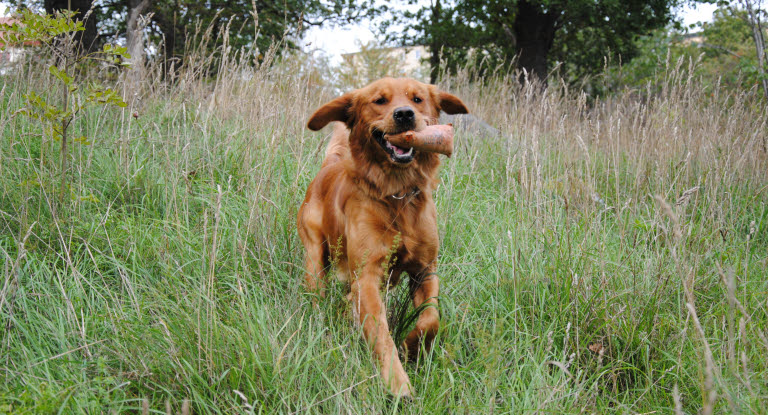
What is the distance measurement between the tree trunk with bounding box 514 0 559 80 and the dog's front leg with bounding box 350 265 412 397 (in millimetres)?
11742

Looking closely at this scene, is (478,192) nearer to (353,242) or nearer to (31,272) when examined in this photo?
(353,242)

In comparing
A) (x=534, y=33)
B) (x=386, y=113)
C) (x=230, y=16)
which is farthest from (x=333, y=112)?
(x=534, y=33)

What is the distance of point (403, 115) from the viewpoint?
2.49 m

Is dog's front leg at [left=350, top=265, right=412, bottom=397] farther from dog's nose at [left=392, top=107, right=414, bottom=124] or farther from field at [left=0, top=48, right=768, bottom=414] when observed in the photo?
dog's nose at [left=392, top=107, right=414, bottom=124]

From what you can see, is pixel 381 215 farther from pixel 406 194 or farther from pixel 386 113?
pixel 386 113

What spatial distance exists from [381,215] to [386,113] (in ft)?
1.66

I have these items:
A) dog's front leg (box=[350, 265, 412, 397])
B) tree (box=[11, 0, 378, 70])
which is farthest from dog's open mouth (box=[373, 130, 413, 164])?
tree (box=[11, 0, 378, 70])

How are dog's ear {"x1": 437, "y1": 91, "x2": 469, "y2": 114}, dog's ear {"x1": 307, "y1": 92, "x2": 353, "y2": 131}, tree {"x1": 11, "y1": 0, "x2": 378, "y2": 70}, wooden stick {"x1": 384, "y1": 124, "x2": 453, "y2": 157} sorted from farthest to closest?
1. tree {"x1": 11, "y1": 0, "x2": 378, "y2": 70}
2. dog's ear {"x1": 437, "y1": 91, "x2": 469, "y2": 114}
3. dog's ear {"x1": 307, "y1": 92, "x2": 353, "y2": 131}
4. wooden stick {"x1": 384, "y1": 124, "x2": 453, "y2": 157}

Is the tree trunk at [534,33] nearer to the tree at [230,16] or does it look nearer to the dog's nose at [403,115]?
the tree at [230,16]

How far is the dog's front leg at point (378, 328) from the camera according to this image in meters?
1.93

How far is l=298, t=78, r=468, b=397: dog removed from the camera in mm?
2248

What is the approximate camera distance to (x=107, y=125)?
4.08 m

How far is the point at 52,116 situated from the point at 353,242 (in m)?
1.52

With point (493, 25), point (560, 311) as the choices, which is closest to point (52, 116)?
point (560, 311)
